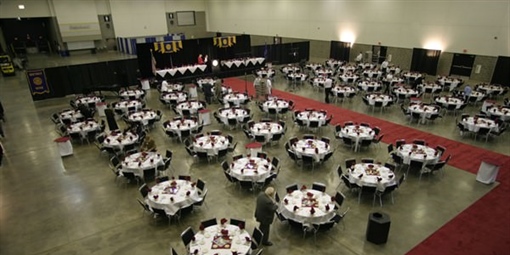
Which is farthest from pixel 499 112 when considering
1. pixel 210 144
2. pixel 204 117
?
pixel 204 117

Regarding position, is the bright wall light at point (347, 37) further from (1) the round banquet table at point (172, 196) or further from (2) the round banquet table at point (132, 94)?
(1) the round banquet table at point (172, 196)

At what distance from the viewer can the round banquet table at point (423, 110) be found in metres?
14.5

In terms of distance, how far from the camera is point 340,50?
30.1 metres

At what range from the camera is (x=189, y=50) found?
80.5 ft

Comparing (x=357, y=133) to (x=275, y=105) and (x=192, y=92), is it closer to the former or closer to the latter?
(x=275, y=105)

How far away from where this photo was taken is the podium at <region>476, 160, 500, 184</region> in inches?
378

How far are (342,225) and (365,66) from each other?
20385 mm

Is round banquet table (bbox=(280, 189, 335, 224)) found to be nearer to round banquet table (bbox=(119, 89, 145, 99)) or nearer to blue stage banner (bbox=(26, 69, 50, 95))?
round banquet table (bbox=(119, 89, 145, 99))

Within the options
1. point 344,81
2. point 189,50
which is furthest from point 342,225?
point 189,50

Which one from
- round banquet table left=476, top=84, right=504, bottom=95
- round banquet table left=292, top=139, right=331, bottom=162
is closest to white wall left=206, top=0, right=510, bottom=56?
round banquet table left=476, top=84, right=504, bottom=95

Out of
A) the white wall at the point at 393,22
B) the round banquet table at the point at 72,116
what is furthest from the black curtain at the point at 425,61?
the round banquet table at the point at 72,116

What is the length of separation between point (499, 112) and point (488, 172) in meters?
6.17

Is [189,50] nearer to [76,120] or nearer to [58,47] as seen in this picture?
[76,120]

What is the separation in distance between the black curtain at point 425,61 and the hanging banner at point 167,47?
1861 cm
